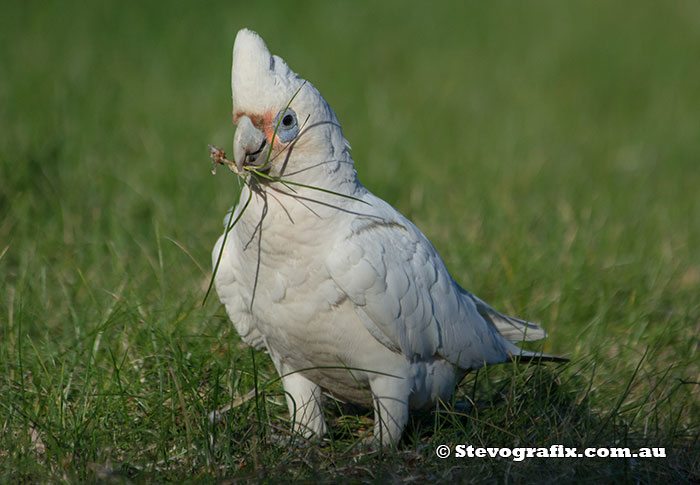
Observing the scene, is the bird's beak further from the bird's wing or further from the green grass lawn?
the green grass lawn

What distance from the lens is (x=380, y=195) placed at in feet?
17.4

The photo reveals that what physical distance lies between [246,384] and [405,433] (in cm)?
76

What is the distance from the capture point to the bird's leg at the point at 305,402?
9.90 ft

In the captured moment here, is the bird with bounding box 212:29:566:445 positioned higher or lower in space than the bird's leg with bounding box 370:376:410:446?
higher

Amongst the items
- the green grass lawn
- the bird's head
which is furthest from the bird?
the green grass lawn

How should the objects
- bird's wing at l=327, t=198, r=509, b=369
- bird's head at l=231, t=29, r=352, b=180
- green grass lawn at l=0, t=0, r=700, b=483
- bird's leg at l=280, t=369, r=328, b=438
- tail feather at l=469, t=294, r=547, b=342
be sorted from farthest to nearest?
tail feather at l=469, t=294, r=547, b=342 < bird's leg at l=280, t=369, r=328, b=438 < green grass lawn at l=0, t=0, r=700, b=483 < bird's wing at l=327, t=198, r=509, b=369 < bird's head at l=231, t=29, r=352, b=180

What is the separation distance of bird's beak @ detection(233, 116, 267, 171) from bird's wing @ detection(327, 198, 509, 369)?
464 mm

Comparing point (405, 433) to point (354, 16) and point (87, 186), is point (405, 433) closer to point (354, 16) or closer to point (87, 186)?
point (87, 186)

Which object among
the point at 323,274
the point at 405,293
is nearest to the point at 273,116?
the point at 323,274

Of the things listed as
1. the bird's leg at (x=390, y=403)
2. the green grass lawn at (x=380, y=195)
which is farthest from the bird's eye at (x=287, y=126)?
the bird's leg at (x=390, y=403)

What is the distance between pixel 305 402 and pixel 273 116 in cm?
126

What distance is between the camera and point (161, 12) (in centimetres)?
787

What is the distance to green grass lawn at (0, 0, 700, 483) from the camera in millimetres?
2748

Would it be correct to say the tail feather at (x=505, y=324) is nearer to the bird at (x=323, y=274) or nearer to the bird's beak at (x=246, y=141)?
the bird at (x=323, y=274)
